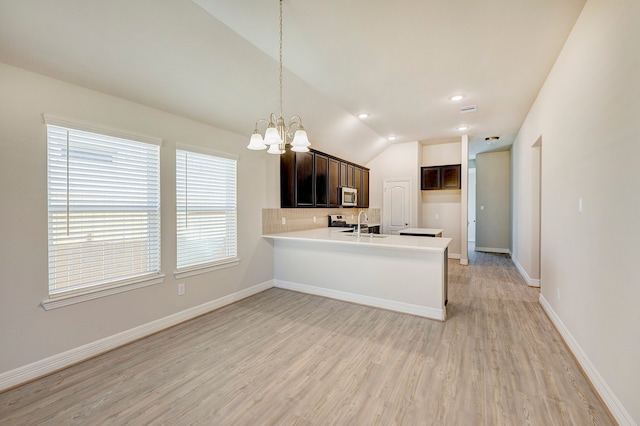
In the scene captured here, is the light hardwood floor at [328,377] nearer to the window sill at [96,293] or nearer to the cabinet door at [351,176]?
the window sill at [96,293]

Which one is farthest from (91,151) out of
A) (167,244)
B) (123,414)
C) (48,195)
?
(123,414)

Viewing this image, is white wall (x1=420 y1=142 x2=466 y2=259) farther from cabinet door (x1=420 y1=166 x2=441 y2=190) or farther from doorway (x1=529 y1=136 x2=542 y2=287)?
doorway (x1=529 y1=136 x2=542 y2=287)

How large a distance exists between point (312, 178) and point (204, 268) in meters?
2.34

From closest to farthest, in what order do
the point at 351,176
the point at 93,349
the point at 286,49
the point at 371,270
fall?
the point at 93,349, the point at 286,49, the point at 371,270, the point at 351,176

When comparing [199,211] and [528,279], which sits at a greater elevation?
[199,211]

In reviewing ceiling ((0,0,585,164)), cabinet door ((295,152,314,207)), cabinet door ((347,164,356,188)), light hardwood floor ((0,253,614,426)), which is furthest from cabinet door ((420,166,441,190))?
light hardwood floor ((0,253,614,426))

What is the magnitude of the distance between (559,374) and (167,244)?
3.83 m

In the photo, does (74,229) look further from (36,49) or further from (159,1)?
(159,1)

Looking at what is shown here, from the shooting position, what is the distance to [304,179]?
15.4 feet

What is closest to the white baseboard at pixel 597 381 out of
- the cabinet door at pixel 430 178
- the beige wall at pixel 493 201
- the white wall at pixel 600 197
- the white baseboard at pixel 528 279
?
the white wall at pixel 600 197

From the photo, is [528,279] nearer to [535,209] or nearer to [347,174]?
[535,209]

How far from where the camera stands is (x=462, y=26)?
93.3 inches

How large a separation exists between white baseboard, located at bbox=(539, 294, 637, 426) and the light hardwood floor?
6cm

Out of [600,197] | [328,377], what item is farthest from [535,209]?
[328,377]
